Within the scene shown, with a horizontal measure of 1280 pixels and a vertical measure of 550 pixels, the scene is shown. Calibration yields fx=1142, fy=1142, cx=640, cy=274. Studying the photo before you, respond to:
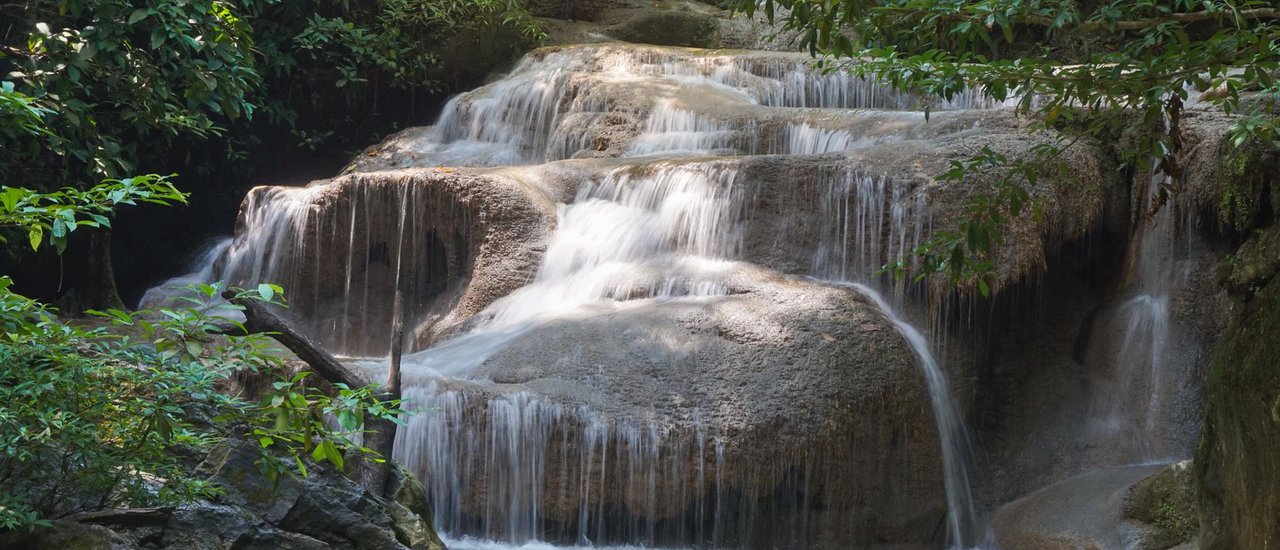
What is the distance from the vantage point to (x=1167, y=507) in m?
6.96

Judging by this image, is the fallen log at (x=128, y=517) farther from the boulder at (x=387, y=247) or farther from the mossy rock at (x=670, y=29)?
the mossy rock at (x=670, y=29)

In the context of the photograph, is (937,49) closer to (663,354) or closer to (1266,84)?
(1266,84)

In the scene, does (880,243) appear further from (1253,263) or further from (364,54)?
(364,54)

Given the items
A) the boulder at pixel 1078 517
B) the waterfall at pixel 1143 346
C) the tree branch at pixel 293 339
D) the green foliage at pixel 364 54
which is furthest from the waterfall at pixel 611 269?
the green foliage at pixel 364 54

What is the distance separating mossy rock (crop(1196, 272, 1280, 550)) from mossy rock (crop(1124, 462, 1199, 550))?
1.00 metres

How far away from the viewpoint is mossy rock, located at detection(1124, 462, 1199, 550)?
683 centimetres

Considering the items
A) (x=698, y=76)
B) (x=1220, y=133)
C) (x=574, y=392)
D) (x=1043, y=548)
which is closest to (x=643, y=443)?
(x=574, y=392)

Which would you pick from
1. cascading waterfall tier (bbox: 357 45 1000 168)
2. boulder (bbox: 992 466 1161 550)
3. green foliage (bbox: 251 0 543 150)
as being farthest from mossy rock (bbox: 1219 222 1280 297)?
green foliage (bbox: 251 0 543 150)

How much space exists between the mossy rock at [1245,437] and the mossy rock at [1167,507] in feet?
3.27

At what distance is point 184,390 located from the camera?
371cm

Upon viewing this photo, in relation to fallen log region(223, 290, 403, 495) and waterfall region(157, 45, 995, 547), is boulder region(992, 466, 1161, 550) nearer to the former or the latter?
waterfall region(157, 45, 995, 547)

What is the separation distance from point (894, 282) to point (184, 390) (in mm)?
5847

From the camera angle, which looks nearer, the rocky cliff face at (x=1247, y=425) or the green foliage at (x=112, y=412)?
the green foliage at (x=112, y=412)

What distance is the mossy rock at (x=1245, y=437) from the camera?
503 cm
